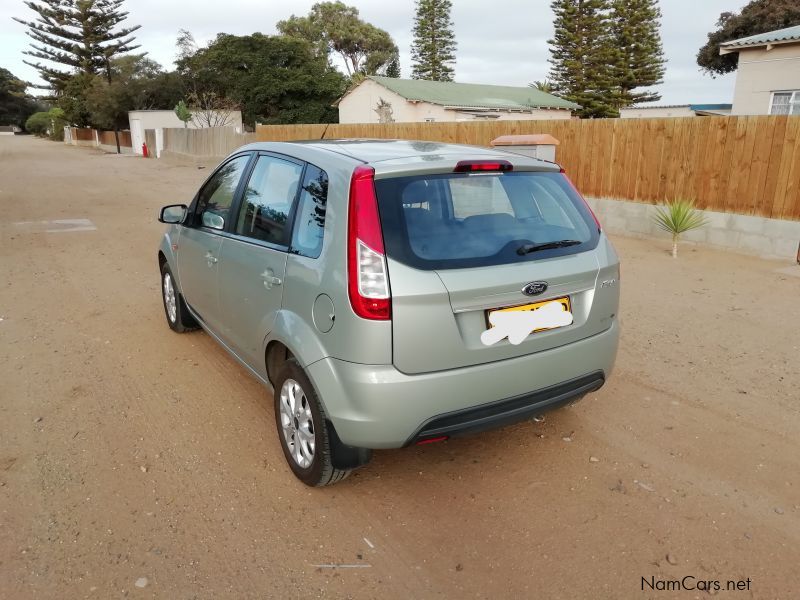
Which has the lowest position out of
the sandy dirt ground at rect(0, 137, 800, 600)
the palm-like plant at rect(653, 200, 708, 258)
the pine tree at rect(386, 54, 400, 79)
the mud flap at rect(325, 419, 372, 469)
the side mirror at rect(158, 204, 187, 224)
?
the sandy dirt ground at rect(0, 137, 800, 600)

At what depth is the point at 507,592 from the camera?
2.42 meters

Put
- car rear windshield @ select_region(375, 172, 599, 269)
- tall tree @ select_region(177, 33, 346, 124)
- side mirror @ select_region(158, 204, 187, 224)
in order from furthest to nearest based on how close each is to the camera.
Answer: tall tree @ select_region(177, 33, 346, 124), side mirror @ select_region(158, 204, 187, 224), car rear windshield @ select_region(375, 172, 599, 269)

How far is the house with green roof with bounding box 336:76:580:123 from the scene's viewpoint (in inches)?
1217

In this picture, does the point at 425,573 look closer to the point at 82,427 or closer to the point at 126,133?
the point at 82,427

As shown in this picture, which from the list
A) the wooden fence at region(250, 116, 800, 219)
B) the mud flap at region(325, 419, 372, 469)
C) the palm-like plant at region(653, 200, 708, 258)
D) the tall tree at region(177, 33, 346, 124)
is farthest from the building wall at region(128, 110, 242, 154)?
the mud flap at region(325, 419, 372, 469)

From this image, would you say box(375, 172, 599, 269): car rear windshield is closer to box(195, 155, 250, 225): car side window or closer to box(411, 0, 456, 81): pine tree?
box(195, 155, 250, 225): car side window

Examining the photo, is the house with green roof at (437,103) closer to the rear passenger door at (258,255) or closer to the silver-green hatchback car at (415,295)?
the rear passenger door at (258,255)

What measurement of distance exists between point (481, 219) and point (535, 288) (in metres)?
0.43

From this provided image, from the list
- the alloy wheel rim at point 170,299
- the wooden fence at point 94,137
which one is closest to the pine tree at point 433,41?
the wooden fence at point 94,137

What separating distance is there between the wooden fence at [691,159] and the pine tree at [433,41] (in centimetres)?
4531

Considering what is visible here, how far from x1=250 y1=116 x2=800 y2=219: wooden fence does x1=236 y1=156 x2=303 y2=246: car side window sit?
149 inches

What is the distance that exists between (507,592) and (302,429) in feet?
4.05

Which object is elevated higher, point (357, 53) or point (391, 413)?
point (357, 53)

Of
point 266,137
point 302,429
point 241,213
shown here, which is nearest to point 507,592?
point 302,429
